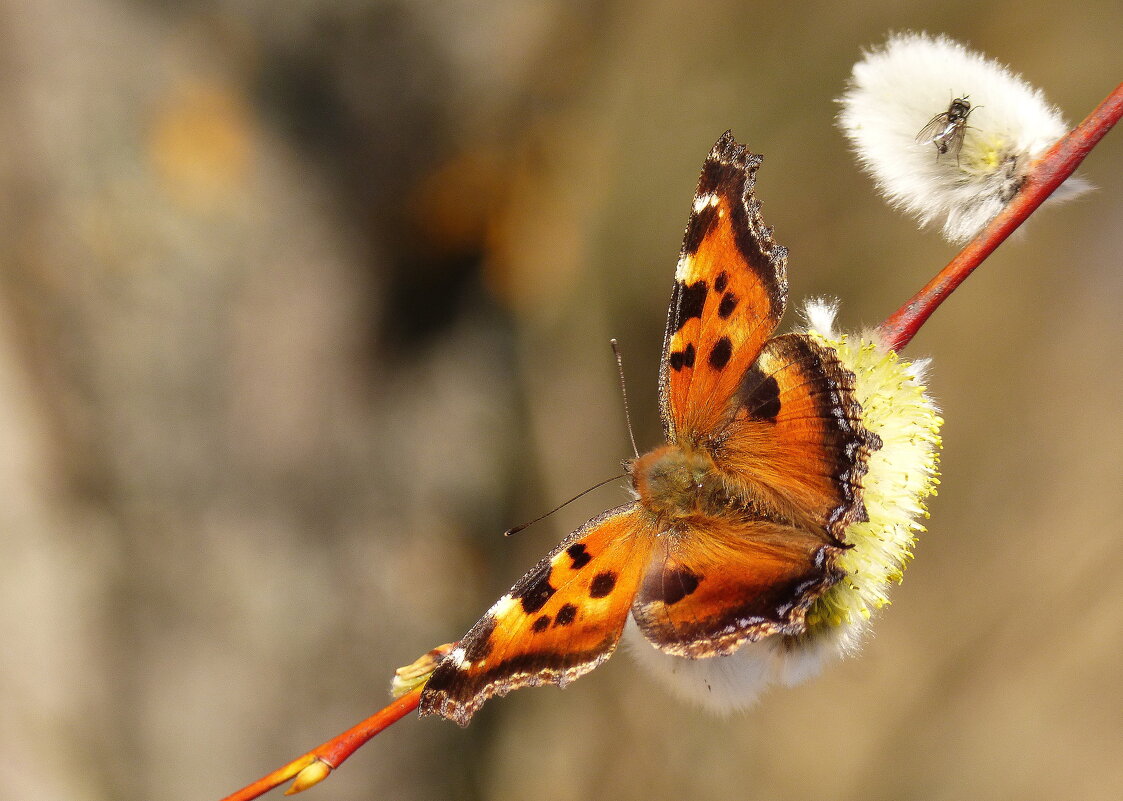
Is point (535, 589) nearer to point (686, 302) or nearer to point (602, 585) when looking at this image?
point (602, 585)

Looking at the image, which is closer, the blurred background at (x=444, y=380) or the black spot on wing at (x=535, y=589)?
the black spot on wing at (x=535, y=589)

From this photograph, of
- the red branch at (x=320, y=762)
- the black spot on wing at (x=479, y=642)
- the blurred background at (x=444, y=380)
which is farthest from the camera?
the blurred background at (x=444, y=380)

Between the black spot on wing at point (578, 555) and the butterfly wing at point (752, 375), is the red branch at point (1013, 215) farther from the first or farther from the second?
the black spot on wing at point (578, 555)

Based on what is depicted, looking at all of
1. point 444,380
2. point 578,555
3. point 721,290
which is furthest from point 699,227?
point 444,380

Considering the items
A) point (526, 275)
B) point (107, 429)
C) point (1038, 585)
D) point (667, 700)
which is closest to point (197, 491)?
point (107, 429)

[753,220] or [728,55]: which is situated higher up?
[728,55]

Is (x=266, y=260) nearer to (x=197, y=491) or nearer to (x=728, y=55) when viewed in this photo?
(x=197, y=491)

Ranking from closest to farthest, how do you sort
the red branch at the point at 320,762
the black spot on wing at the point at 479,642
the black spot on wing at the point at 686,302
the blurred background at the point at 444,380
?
1. the red branch at the point at 320,762
2. the black spot on wing at the point at 479,642
3. the black spot on wing at the point at 686,302
4. the blurred background at the point at 444,380

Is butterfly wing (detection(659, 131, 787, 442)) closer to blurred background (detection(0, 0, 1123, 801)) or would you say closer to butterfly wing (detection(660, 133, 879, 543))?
butterfly wing (detection(660, 133, 879, 543))

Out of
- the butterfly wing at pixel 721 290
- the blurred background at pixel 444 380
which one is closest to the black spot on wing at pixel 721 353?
the butterfly wing at pixel 721 290
